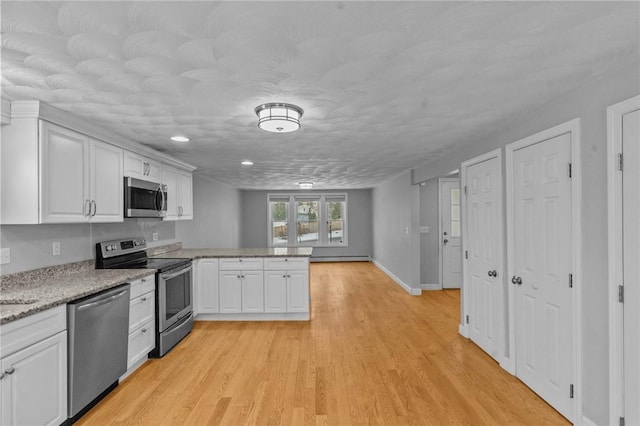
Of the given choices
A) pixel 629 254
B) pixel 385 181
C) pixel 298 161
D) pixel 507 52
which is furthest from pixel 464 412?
pixel 385 181

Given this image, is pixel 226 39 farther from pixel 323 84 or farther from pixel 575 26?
pixel 575 26

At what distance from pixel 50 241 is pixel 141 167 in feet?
3.82

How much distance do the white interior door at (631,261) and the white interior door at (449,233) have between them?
438 centimetres

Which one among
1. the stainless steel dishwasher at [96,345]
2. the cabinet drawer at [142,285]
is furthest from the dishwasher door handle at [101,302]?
the cabinet drawer at [142,285]

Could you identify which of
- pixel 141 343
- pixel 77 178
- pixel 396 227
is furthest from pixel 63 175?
pixel 396 227

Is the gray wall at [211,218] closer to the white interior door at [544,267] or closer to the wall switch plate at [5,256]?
the wall switch plate at [5,256]

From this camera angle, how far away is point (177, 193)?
442cm

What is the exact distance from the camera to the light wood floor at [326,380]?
2.29m

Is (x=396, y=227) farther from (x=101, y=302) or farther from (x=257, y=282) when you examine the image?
(x=101, y=302)

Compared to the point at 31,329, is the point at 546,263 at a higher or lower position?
higher

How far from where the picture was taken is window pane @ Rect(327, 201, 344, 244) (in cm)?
990

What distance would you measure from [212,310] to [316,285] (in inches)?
107

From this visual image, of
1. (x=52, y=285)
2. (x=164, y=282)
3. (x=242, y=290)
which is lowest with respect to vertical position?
(x=242, y=290)

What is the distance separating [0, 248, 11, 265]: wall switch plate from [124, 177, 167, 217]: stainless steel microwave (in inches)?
38.2
